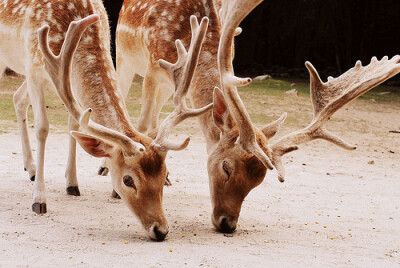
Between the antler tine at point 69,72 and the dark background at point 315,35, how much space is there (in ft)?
48.9

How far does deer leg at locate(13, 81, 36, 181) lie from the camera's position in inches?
238

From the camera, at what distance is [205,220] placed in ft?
16.0

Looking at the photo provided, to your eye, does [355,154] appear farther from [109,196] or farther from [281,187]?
[109,196]

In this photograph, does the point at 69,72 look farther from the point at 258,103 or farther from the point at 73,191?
the point at 258,103

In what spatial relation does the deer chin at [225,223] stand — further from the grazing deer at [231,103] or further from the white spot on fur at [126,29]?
the white spot on fur at [126,29]

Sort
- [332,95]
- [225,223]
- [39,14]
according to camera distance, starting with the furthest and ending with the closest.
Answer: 1. [39,14]
2. [332,95]
3. [225,223]

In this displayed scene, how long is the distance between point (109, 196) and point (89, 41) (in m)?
1.46

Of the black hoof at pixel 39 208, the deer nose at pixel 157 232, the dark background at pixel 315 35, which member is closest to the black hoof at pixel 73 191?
the black hoof at pixel 39 208

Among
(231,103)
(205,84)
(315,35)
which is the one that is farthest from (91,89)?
(315,35)

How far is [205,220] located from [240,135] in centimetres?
95

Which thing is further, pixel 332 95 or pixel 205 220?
pixel 205 220

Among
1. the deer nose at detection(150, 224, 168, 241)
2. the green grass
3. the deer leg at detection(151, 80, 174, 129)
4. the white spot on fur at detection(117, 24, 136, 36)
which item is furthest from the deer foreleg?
the green grass

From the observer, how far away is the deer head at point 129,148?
407 centimetres

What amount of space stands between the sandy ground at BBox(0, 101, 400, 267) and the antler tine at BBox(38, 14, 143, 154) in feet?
2.25
